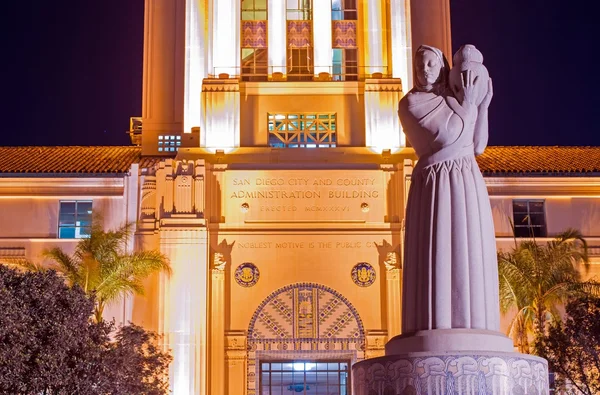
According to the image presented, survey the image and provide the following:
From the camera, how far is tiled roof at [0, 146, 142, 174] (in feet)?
140

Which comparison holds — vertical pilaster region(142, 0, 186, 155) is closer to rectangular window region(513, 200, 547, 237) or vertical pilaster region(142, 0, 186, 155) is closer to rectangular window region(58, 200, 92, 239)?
rectangular window region(58, 200, 92, 239)

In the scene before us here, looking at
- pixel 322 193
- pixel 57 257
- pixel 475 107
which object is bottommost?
pixel 475 107

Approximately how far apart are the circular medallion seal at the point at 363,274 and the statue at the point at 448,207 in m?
26.4

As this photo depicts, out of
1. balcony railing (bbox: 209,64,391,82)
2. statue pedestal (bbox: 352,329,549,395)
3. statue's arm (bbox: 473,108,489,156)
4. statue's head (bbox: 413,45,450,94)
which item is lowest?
statue pedestal (bbox: 352,329,549,395)

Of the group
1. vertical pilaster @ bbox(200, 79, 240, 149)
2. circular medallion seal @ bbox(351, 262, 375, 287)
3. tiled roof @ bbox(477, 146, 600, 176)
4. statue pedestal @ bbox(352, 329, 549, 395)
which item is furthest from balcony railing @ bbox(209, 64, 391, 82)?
statue pedestal @ bbox(352, 329, 549, 395)

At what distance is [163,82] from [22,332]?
22286 mm

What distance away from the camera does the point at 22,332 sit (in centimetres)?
→ 2567

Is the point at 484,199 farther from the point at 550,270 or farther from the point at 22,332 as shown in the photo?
the point at 550,270

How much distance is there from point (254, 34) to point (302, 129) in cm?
531

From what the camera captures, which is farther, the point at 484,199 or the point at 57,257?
the point at 57,257

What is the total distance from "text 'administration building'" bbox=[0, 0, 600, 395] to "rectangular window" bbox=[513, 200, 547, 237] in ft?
0.24

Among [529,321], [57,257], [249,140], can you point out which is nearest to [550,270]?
[529,321]

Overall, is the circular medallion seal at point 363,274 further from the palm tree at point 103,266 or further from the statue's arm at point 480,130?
the statue's arm at point 480,130

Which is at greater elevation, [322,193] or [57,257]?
[322,193]
